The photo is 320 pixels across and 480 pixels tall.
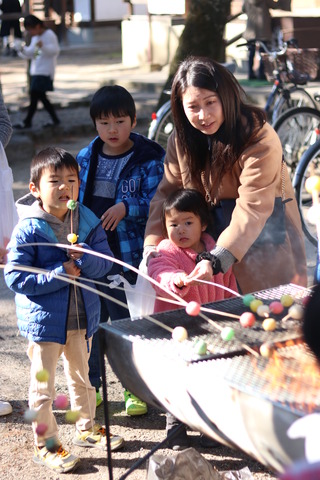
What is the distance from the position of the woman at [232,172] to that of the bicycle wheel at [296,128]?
3.78 m

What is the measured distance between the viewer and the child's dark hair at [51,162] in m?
3.19

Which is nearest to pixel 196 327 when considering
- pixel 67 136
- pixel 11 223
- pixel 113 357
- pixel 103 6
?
pixel 113 357

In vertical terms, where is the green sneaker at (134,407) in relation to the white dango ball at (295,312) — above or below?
below

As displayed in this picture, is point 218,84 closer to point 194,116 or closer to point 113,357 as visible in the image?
point 194,116

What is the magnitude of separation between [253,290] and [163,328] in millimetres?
751

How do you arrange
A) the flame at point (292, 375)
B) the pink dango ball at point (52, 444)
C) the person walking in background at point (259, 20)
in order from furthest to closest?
1. the person walking in background at point (259, 20)
2. the pink dango ball at point (52, 444)
3. the flame at point (292, 375)

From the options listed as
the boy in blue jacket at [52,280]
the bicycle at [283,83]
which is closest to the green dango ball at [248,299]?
the boy in blue jacket at [52,280]

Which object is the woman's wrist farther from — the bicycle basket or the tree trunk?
the tree trunk

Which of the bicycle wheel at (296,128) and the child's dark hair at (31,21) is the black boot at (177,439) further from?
the child's dark hair at (31,21)

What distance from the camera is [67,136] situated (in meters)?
10.6

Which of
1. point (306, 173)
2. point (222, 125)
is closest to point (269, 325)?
point (222, 125)

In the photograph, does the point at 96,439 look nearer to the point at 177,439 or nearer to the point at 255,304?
the point at 177,439

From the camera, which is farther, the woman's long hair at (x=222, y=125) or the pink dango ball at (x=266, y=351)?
the woman's long hair at (x=222, y=125)

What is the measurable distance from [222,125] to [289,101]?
4.85 meters
